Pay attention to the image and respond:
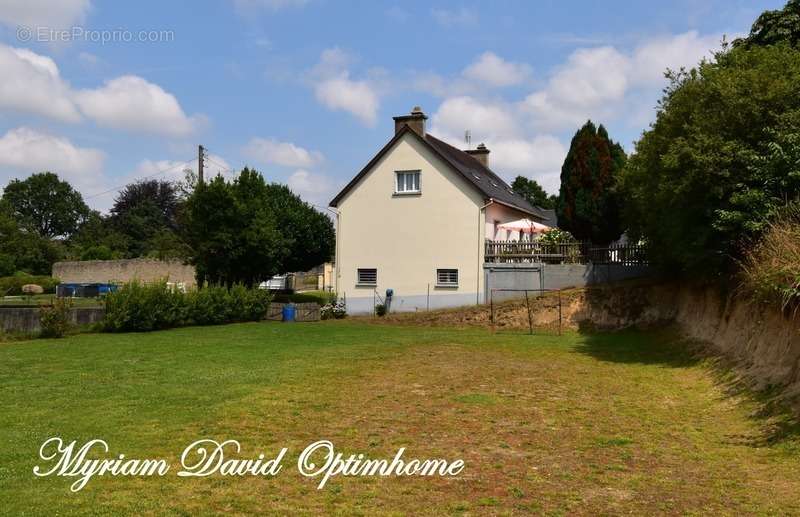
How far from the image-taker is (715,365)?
13141mm

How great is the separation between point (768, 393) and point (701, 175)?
20.1 ft

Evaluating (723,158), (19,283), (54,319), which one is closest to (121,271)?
(19,283)

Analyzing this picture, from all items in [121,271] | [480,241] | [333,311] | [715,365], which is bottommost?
[715,365]

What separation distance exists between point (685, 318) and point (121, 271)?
46.1 metres

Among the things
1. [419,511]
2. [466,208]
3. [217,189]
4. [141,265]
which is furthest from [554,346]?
[141,265]

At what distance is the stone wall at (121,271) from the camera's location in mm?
50938

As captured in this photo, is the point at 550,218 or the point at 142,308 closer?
the point at 142,308

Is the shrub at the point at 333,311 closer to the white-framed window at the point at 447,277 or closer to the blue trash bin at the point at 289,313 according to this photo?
the blue trash bin at the point at 289,313

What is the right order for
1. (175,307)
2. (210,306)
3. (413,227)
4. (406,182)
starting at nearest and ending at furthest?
(175,307) < (210,306) < (413,227) < (406,182)

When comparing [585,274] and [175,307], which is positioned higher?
[585,274]

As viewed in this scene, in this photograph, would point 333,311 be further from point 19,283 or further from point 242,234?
point 19,283

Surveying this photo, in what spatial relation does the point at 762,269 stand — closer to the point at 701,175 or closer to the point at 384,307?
the point at 701,175

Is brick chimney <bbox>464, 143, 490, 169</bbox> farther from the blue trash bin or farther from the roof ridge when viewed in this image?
the blue trash bin

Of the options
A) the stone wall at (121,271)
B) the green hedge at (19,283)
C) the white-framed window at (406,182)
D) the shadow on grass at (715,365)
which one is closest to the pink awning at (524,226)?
the white-framed window at (406,182)
